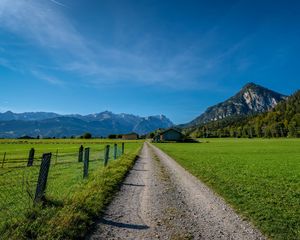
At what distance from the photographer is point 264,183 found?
1523cm

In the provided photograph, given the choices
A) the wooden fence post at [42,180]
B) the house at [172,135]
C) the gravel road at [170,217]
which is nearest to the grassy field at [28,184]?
the wooden fence post at [42,180]

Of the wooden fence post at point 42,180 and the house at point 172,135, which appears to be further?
the house at point 172,135

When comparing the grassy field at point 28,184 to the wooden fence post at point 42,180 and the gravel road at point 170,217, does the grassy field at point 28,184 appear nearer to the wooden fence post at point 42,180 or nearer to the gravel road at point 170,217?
the wooden fence post at point 42,180

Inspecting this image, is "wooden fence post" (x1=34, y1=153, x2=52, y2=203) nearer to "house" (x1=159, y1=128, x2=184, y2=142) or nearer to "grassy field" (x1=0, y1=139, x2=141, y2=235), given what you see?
"grassy field" (x1=0, y1=139, x2=141, y2=235)

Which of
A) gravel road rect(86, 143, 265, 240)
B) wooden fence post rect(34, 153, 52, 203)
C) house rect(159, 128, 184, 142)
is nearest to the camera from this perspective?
gravel road rect(86, 143, 265, 240)

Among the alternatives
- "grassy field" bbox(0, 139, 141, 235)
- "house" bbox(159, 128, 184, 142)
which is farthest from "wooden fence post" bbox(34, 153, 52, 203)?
"house" bbox(159, 128, 184, 142)

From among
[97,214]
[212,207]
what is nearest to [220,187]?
[212,207]

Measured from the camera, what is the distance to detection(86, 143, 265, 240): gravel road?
7094mm

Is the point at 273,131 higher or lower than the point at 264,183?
higher

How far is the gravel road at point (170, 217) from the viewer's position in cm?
709

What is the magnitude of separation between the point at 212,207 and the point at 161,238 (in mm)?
3690

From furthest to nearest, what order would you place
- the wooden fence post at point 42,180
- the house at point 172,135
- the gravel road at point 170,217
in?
1. the house at point 172,135
2. the wooden fence post at point 42,180
3. the gravel road at point 170,217

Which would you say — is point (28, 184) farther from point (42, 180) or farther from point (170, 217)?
point (170, 217)

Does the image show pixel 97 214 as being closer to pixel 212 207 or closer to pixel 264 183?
pixel 212 207
